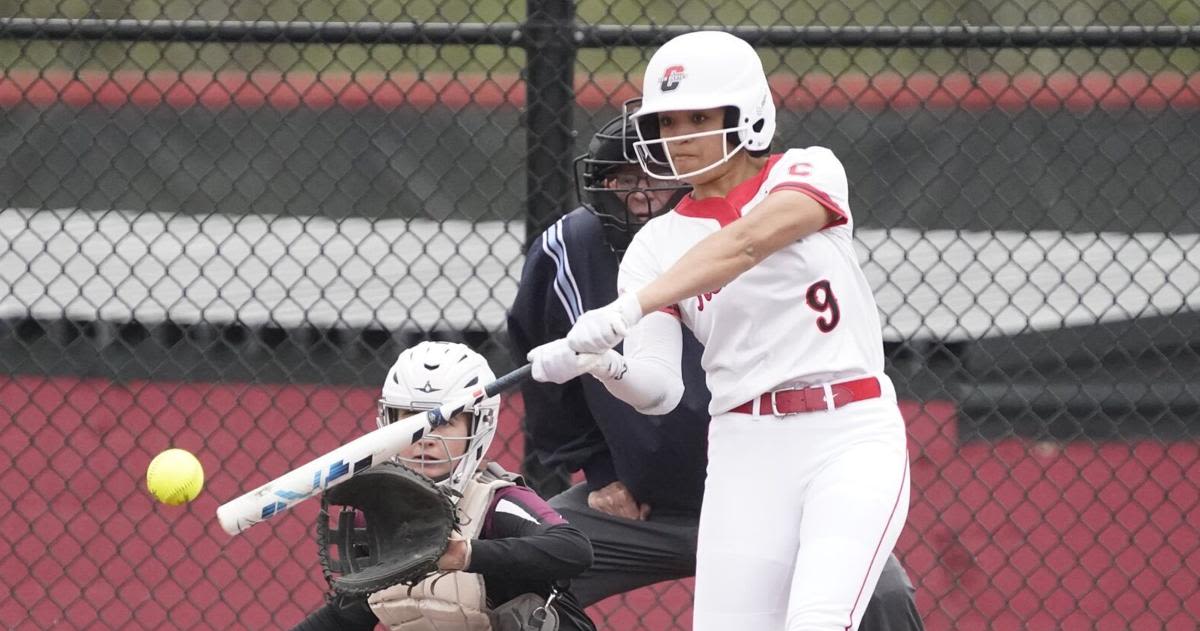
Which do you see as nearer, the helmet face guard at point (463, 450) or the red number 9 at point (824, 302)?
the red number 9 at point (824, 302)

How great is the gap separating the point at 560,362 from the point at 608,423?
0.94 metres

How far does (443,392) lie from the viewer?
9.86 ft

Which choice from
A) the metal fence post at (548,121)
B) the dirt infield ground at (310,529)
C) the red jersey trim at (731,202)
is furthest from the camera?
the dirt infield ground at (310,529)

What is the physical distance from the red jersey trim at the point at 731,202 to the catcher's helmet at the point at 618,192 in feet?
1.37

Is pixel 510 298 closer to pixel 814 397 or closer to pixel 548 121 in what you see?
pixel 548 121

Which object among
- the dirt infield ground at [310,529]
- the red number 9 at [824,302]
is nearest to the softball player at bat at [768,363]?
the red number 9 at [824,302]

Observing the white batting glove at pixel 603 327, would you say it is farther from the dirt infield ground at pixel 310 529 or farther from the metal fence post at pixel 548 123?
the dirt infield ground at pixel 310 529

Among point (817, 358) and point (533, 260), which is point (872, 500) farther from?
point (533, 260)

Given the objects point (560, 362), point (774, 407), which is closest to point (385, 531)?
point (560, 362)

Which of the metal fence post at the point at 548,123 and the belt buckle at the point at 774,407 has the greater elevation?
the metal fence post at the point at 548,123

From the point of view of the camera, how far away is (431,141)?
5195mm

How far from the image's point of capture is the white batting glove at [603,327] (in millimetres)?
2650

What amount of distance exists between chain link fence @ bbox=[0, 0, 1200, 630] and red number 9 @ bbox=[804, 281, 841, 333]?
1.39 m

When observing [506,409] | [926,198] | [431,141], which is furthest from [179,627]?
[926,198]
